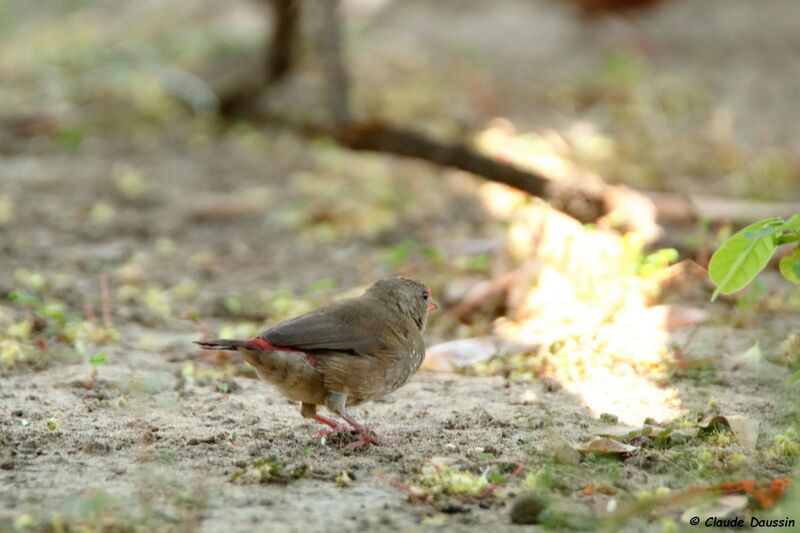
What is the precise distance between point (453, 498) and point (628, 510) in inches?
22.6

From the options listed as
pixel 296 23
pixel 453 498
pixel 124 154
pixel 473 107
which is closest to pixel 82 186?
pixel 124 154

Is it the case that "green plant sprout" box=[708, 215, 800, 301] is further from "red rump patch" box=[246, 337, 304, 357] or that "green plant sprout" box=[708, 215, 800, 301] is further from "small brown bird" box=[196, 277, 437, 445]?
"red rump patch" box=[246, 337, 304, 357]

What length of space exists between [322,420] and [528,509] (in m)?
1.17

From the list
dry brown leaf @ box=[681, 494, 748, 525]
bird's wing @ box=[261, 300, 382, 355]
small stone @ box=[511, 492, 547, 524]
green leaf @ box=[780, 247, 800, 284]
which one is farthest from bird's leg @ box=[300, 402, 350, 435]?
green leaf @ box=[780, 247, 800, 284]

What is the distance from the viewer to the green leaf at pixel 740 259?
369cm

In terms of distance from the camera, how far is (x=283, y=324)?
393 cm

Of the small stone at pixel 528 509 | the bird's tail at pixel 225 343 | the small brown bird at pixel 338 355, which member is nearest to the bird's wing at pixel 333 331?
the small brown bird at pixel 338 355

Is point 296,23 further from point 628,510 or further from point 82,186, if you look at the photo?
point 628,510

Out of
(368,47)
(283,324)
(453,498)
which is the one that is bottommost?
(453,498)

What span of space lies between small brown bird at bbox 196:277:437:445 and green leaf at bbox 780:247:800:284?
1375mm

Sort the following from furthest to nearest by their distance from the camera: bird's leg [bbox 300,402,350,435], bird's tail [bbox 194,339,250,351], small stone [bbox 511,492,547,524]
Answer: bird's leg [bbox 300,402,350,435] → bird's tail [bbox 194,339,250,351] → small stone [bbox 511,492,547,524]

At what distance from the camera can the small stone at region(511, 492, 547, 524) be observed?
314 cm

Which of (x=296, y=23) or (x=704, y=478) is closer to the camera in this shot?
(x=704, y=478)


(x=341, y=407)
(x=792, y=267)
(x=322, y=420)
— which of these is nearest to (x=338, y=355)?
(x=341, y=407)
